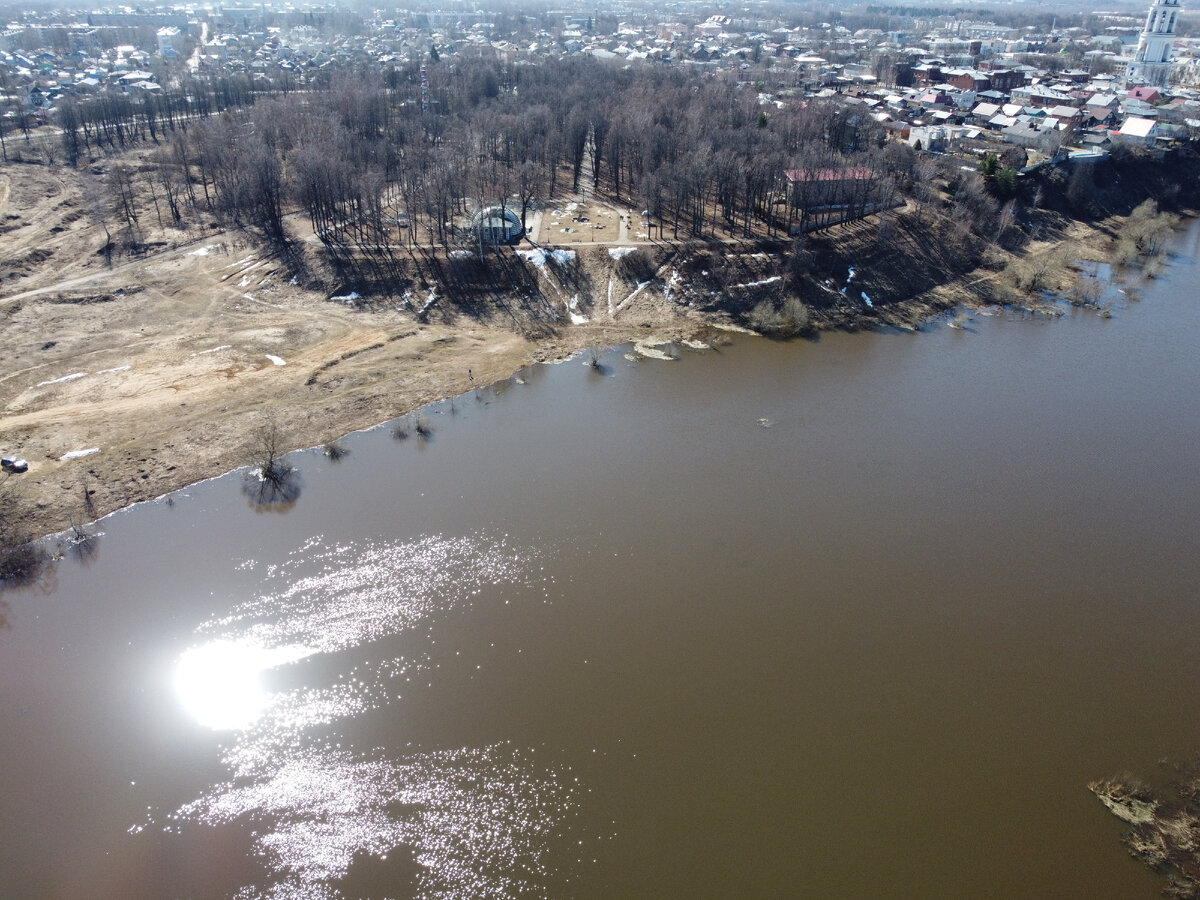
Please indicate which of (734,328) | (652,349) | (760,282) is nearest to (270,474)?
(652,349)

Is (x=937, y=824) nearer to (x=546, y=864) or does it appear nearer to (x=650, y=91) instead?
(x=546, y=864)

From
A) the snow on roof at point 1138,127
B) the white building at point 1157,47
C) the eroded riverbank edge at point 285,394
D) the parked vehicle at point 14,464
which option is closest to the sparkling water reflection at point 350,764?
the eroded riverbank edge at point 285,394

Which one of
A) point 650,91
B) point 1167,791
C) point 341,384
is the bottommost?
point 1167,791

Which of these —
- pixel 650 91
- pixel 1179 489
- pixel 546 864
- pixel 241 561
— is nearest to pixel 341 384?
pixel 241 561

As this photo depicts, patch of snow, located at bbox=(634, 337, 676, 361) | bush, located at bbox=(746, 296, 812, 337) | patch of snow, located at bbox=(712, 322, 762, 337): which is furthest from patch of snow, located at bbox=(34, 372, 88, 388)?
bush, located at bbox=(746, 296, 812, 337)

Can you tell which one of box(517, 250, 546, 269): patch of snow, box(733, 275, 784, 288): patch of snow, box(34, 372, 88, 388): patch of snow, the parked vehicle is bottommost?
the parked vehicle

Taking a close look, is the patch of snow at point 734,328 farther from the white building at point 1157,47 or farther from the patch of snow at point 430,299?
the white building at point 1157,47

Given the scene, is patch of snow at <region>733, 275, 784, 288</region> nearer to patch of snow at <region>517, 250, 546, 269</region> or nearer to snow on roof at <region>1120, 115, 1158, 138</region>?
patch of snow at <region>517, 250, 546, 269</region>
